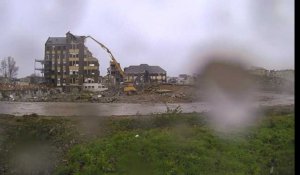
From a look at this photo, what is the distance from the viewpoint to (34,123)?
28.7 feet

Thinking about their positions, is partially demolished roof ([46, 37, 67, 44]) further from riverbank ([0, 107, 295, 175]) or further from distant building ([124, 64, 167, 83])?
riverbank ([0, 107, 295, 175])

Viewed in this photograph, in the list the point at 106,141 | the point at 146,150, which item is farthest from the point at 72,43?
the point at 146,150

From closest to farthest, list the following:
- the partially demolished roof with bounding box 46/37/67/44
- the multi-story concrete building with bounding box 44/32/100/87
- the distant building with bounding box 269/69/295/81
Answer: the distant building with bounding box 269/69/295/81, the partially demolished roof with bounding box 46/37/67/44, the multi-story concrete building with bounding box 44/32/100/87

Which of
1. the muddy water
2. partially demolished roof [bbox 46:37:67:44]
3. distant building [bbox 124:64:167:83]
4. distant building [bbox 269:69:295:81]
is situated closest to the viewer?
distant building [bbox 269:69:295:81]

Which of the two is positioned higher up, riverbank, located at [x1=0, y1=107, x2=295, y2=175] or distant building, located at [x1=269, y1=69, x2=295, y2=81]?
distant building, located at [x1=269, y1=69, x2=295, y2=81]

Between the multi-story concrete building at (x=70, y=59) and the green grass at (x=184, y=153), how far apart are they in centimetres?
531

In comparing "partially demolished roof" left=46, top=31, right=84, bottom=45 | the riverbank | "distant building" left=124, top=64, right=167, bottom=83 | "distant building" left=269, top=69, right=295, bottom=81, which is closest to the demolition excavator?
"distant building" left=124, top=64, right=167, bottom=83

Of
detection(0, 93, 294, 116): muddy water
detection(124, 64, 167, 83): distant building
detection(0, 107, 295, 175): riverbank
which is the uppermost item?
detection(124, 64, 167, 83): distant building

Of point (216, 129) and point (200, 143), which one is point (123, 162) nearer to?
point (200, 143)

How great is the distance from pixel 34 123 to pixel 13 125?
19.8 inches

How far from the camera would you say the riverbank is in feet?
16.5

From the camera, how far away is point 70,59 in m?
11.8

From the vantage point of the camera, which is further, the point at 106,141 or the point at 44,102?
the point at 44,102

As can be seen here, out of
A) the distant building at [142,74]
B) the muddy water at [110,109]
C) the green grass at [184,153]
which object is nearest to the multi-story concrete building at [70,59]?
the muddy water at [110,109]
